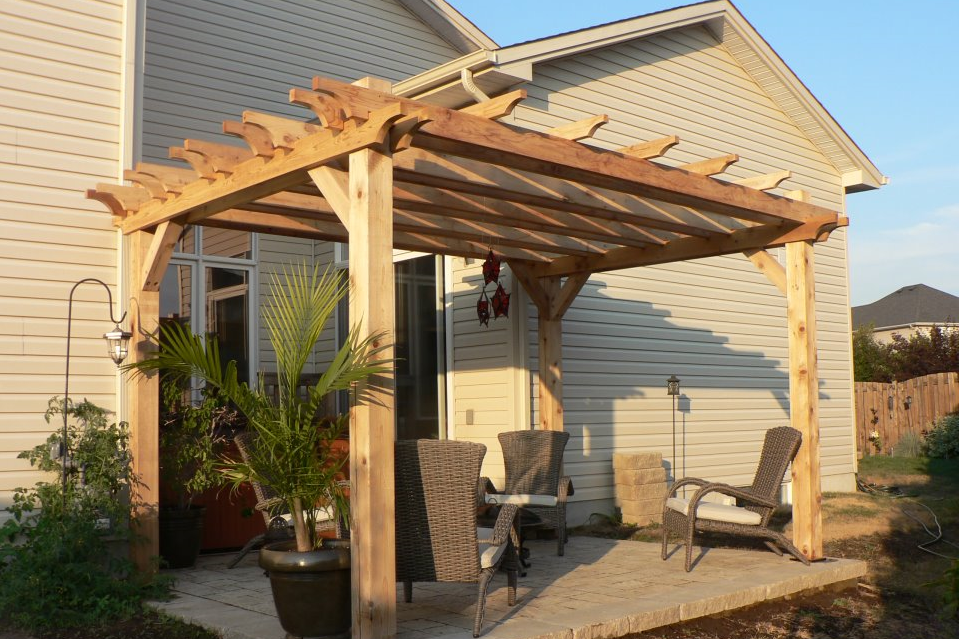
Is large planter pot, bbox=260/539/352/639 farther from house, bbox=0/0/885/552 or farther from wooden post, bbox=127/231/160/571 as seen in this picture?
house, bbox=0/0/885/552

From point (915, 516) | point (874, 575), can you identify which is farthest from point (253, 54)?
point (915, 516)

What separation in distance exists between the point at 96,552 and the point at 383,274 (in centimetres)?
288

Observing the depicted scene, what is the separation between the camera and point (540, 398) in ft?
28.7

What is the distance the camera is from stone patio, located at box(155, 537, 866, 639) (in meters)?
4.95

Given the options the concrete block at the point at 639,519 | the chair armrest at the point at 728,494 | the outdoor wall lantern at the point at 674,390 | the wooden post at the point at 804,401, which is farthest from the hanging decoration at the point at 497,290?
the outdoor wall lantern at the point at 674,390

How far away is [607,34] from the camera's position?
30.5ft

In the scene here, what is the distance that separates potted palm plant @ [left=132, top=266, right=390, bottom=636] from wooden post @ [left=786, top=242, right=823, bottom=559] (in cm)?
370

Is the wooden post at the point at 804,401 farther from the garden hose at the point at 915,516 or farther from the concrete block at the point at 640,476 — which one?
the concrete block at the point at 640,476

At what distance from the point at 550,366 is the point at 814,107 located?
5805 millimetres

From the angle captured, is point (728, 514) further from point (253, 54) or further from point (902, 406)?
point (902, 406)

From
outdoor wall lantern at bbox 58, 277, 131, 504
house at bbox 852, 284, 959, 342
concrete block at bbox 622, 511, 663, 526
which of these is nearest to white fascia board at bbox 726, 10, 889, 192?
concrete block at bbox 622, 511, 663, 526

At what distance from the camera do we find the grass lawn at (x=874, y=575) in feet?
18.1

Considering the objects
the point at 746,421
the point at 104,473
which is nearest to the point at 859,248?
the point at 746,421

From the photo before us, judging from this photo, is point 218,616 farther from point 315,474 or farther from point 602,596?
point 602,596
